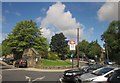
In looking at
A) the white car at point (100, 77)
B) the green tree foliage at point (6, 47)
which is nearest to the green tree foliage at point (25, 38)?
the green tree foliage at point (6, 47)

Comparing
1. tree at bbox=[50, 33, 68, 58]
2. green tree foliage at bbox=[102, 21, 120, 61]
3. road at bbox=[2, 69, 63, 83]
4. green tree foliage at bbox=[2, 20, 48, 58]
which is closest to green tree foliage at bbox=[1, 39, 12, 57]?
green tree foliage at bbox=[2, 20, 48, 58]

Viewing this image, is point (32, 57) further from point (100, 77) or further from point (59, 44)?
point (59, 44)

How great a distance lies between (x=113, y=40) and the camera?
8812 centimetres

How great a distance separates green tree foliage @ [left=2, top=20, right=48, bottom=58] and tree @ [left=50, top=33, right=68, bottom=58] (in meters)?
51.2

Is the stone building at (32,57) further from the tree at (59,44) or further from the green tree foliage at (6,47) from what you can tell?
the tree at (59,44)

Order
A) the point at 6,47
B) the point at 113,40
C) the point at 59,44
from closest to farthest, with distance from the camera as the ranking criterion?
the point at 6,47 → the point at 113,40 → the point at 59,44

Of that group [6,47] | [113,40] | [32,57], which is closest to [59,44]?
[113,40]

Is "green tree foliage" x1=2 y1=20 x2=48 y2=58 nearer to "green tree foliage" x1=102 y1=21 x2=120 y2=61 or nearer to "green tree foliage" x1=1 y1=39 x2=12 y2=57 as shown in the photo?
"green tree foliage" x1=1 y1=39 x2=12 y2=57

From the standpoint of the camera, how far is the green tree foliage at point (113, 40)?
A: 3375 inches

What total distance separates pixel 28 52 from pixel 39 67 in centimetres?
469

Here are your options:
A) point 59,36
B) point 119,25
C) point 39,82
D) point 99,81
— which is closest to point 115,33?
point 119,25

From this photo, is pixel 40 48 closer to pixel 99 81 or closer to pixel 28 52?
pixel 28 52

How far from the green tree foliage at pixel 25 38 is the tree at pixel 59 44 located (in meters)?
51.2

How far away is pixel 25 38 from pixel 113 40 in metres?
33.4
